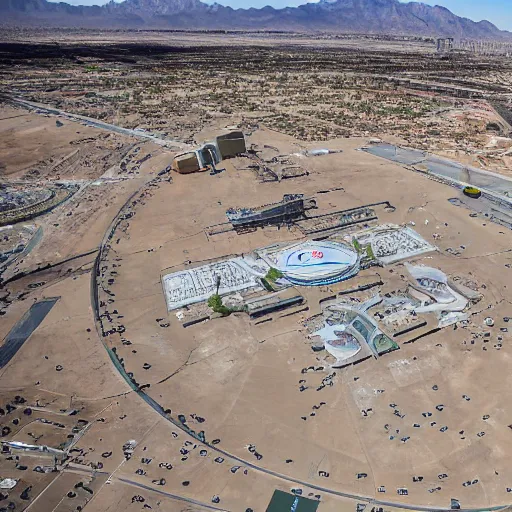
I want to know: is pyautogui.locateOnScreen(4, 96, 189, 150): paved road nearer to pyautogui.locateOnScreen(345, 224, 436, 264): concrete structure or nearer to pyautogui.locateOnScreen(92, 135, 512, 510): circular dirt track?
pyautogui.locateOnScreen(92, 135, 512, 510): circular dirt track

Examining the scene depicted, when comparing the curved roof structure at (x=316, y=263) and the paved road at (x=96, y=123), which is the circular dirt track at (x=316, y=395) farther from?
the paved road at (x=96, y=123)

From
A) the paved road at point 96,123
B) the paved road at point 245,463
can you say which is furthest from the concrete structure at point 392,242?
the paved road at point 96,123

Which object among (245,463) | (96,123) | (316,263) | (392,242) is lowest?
(245,463)

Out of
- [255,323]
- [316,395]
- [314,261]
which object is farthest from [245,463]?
[314,261]

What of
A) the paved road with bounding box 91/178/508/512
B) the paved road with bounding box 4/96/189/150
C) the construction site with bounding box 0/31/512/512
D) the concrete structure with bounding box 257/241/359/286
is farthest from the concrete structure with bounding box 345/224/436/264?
the paved road with bounding box 4/96/189/150

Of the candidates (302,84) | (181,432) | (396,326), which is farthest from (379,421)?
(302,84)

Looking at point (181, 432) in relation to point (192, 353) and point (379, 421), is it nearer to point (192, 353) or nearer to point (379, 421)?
point (192, 353)

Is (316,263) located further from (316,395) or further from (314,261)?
(316,395)
